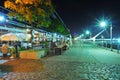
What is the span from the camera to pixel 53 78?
8.94 metres

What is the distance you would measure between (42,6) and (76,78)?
10.2 m

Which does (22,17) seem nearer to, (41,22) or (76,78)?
(41,22)

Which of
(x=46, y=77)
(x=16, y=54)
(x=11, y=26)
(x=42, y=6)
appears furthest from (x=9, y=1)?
(x=11, y=26)

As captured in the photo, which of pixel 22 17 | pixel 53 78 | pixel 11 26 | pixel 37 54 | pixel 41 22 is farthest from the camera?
pixel 11 26

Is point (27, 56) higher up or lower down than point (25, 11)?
lower down

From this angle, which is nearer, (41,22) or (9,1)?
(9,1)

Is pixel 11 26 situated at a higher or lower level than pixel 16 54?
higher

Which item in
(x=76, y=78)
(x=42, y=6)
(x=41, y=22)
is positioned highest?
(x=42, y=6)

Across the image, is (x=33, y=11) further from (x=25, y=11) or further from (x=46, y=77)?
(x=46, y=77)

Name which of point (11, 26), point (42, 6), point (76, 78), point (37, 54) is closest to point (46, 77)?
point (76, 78)

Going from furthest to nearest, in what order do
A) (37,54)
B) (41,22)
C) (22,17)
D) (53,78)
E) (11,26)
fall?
(11,26) < (41,22) < (22,17) < (37,54) < (53,78)

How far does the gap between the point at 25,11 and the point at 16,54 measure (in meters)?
3.43

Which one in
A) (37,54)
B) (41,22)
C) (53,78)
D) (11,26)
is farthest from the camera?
(11,26)

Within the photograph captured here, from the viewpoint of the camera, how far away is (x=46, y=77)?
9.12m
